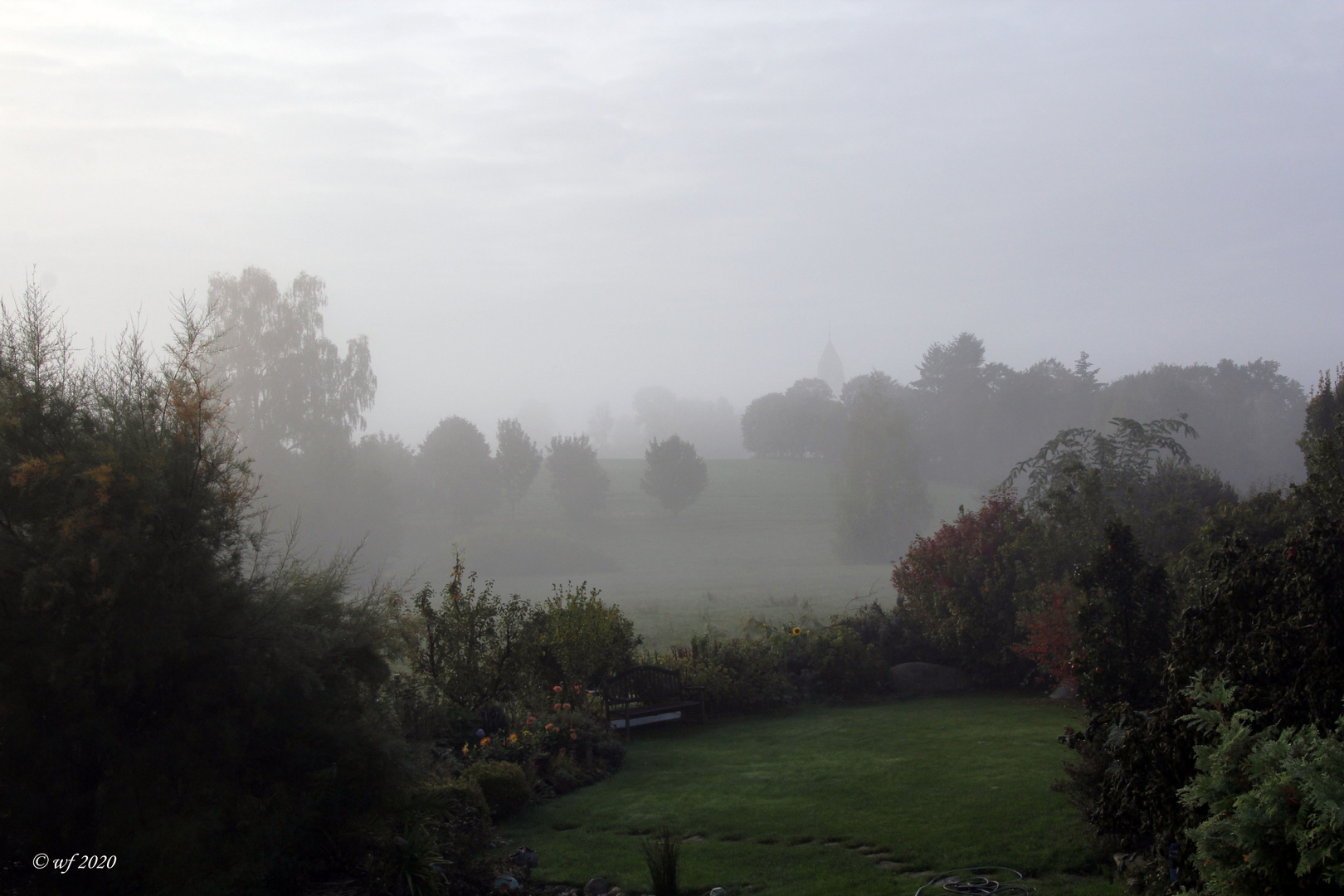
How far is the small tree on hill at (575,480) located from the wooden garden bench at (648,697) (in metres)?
51.9

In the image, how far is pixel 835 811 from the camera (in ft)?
29.3

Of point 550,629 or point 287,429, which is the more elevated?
point 287,429

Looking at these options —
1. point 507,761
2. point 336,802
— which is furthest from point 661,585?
point 336,802

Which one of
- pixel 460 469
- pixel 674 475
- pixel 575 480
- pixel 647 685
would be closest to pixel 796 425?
pixel 674 475

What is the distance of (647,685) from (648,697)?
0.70 feet

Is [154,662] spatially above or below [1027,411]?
below

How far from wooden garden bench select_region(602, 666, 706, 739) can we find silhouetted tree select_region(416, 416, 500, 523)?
49726mm

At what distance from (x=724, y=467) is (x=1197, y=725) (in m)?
80.4

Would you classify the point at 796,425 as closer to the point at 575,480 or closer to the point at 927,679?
the point at 575,480

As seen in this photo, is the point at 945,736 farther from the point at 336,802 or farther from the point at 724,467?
the point at 724,467

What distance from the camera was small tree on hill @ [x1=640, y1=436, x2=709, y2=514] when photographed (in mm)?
67625

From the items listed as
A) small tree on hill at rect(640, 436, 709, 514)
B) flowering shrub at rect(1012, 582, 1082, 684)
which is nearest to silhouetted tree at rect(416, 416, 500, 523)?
small tree on hill at rect(640, 436, 709, 514)

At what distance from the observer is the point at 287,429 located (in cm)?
4662

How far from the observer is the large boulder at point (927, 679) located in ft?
57.6
